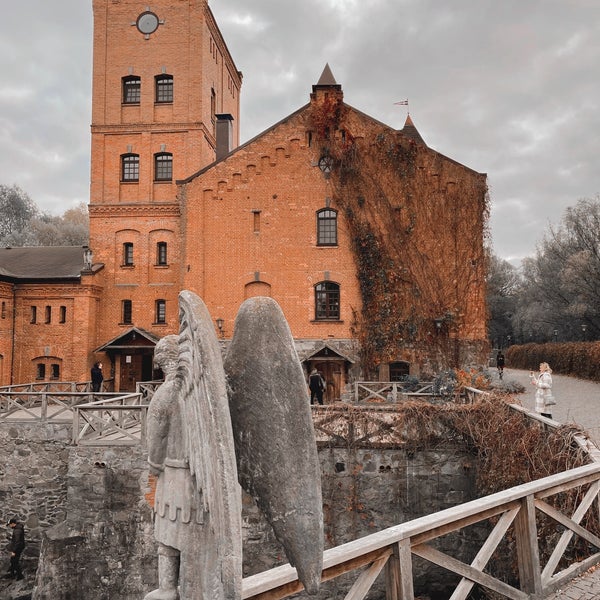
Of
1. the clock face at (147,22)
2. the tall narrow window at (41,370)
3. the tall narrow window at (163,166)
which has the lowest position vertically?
the tall narrow window at (41,370)

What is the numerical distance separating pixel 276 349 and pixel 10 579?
576 inches

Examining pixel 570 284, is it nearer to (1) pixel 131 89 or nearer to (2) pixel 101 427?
(1) pixel 131 89

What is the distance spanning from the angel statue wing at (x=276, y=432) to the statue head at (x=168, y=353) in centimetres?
46

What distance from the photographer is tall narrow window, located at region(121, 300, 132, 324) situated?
25.5 m

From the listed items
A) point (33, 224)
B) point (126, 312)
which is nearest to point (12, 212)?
point (33, 224)

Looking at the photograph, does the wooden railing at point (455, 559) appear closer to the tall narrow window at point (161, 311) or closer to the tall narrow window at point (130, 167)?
the tall narrow window at point (161, 311)

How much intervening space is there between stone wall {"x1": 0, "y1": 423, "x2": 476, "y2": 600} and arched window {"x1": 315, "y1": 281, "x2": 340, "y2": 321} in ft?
36.8

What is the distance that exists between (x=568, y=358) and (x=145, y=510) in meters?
23.4

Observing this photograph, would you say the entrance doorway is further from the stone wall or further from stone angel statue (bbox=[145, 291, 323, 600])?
stone angel statue (bbox=[145, 291, 323, 600])

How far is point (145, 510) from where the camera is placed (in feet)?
38.6

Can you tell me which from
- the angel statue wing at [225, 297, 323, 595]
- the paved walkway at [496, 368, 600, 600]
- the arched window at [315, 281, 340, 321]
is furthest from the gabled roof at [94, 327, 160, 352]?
the angel statue wing at [225, 297, 323, 595]

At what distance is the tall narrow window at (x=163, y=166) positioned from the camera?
26594mm

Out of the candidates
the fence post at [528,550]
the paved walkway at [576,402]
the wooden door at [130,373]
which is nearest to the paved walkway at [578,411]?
the paved walkway at [576,402]

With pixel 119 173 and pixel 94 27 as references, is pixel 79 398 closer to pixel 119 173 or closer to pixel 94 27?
pixel 119 173
